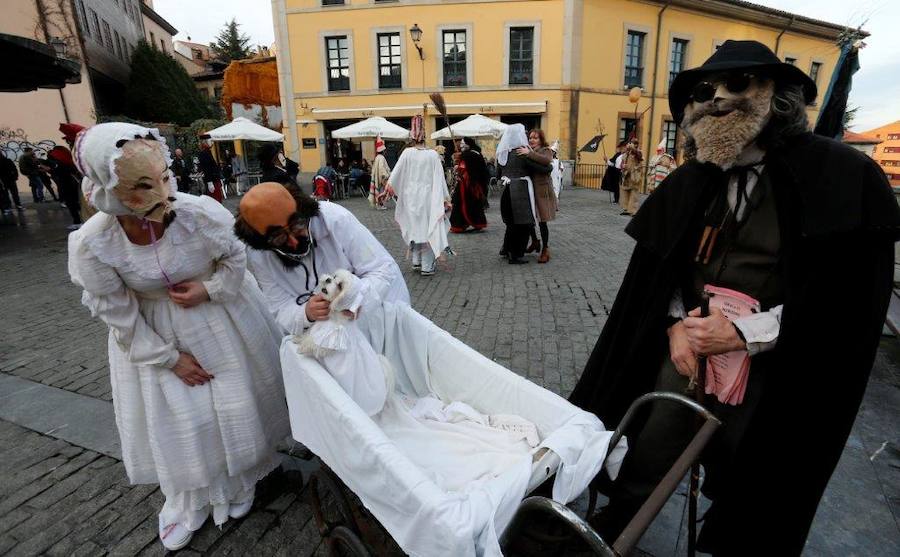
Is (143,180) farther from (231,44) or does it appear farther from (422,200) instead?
(231,44)

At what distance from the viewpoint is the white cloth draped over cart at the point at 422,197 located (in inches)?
241

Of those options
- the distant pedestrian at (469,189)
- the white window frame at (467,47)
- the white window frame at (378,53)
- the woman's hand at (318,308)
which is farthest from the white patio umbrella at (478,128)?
the woman's hand at (318,308)

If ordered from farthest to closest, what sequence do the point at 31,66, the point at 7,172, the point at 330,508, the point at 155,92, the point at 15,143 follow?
the point at 155,92 → the point at 15,143 → the point at 7,172 → the point at 31,66 → the point at 330,508

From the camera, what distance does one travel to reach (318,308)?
1854 mm

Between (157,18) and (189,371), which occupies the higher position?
(157,18)

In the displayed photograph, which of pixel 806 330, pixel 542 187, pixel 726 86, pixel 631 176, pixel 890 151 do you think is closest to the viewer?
pixel 806 330

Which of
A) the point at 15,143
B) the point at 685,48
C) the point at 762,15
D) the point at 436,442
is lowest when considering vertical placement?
the point at 436,442

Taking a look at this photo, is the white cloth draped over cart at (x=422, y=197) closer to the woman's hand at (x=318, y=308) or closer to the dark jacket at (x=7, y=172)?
the woman's hand at (x=318, y=308)

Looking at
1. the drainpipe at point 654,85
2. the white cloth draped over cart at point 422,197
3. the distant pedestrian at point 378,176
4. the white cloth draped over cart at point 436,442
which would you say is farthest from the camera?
the drainpipe at point 654,85

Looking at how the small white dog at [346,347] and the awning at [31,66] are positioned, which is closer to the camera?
the small white dog at [346,347]

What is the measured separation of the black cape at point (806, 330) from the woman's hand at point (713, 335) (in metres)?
0.13

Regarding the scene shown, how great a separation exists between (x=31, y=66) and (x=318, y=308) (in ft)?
32.6

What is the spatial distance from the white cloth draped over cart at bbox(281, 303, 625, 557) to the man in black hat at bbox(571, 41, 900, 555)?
450mm

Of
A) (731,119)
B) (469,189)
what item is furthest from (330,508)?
(469,189)
